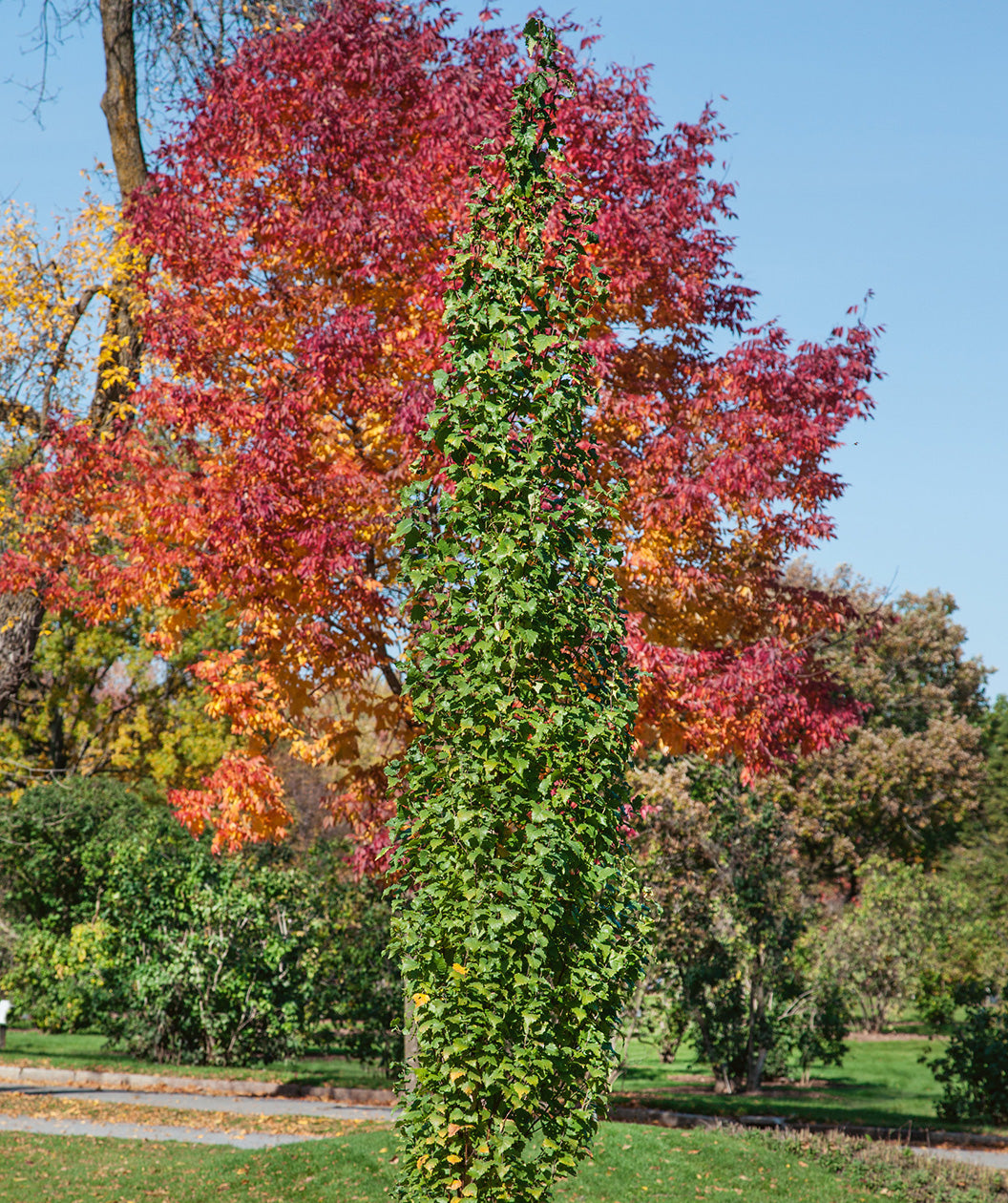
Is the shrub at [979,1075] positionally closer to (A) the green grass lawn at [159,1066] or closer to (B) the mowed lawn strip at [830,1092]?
(B) the mowed lawn strip at [830,1092]

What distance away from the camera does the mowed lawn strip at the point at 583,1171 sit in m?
8.33

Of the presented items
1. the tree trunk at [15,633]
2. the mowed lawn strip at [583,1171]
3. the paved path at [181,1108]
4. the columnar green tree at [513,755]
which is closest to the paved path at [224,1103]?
the paved path at [181,1108]

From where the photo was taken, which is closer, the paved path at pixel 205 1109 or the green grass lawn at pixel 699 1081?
the paved path at pixel 205 1109

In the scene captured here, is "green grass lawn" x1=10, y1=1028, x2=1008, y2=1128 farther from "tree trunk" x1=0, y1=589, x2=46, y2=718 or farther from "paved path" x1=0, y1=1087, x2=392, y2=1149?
"tree trunk" x1=0, y1=589, x2=46, y2=718

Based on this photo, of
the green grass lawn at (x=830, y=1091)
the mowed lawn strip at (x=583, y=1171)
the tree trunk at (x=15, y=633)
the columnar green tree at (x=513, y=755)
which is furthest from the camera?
the tree trunk at (x=15, y=633)

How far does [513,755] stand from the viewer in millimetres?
4504

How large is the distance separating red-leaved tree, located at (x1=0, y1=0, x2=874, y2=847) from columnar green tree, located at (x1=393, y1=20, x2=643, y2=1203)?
429 centimetres

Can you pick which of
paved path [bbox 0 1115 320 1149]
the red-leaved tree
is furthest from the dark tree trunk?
paved path [bbox 0 1115 320 1149]

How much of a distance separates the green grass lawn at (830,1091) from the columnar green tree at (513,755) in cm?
976

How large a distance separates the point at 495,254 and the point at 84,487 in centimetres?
809

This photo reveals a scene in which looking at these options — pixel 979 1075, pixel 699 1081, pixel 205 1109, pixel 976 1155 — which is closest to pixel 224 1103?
pixel 205 1109

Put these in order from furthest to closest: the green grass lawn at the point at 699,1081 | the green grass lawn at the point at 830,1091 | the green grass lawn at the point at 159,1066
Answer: the green grass lawn at the point at 159,1066, the green grass lawn at the point at 699,1081, the green grass lawn at the point at 830,1091

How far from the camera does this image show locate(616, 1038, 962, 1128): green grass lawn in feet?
44.1

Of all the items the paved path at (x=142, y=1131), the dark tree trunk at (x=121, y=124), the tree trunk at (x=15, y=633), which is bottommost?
the paved path at (x=142, y=1131)
